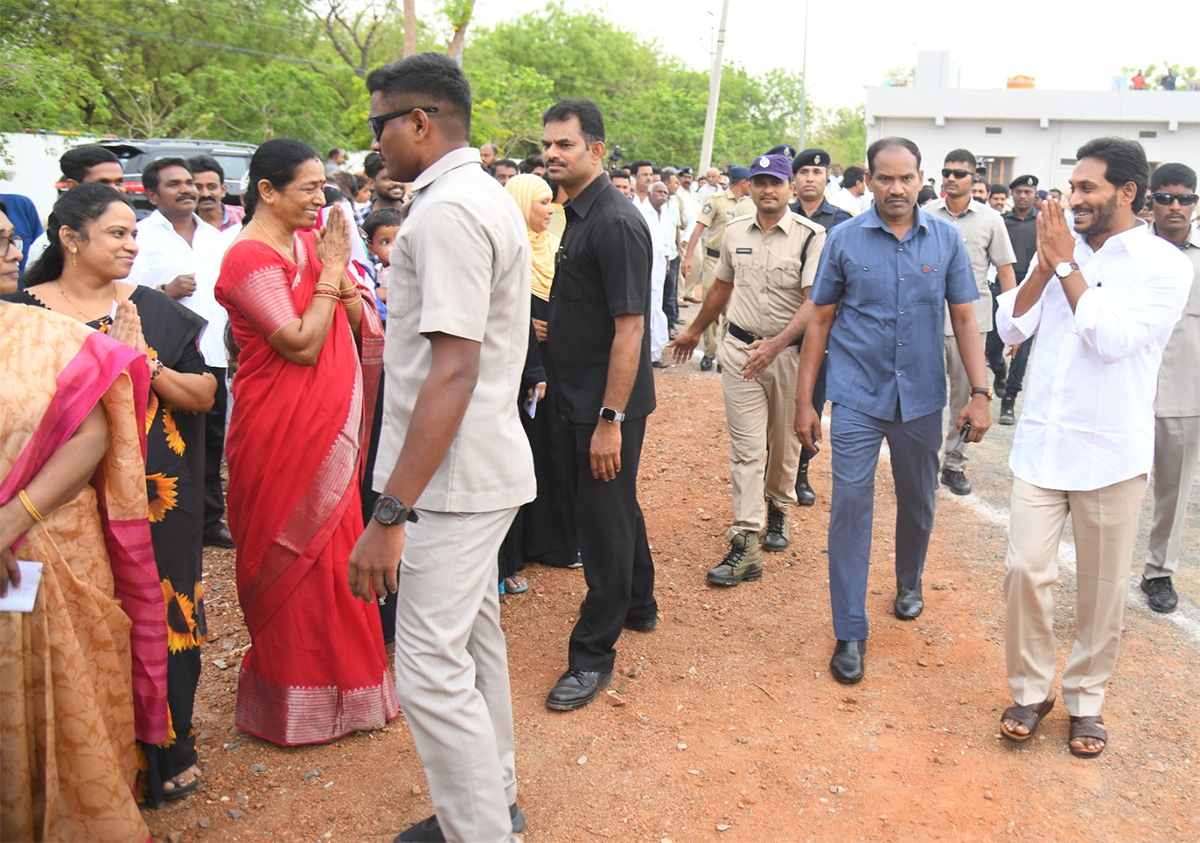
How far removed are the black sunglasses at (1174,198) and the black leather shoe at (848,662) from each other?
109 inches

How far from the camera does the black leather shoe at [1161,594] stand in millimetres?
4828

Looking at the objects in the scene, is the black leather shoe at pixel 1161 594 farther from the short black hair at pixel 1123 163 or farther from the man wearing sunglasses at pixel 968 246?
the short black hair at pixel 1123 163

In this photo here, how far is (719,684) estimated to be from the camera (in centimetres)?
404

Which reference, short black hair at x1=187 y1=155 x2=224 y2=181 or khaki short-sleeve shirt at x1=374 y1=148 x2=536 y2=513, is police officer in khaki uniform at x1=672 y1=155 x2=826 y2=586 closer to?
khaki short-sleeve shirt at x1=374 y1=148 x2=536 y2=513

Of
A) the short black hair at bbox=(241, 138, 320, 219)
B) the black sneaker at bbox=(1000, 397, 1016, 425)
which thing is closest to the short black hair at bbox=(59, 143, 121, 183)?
the short black hair at bbox=(241, 138, 320, 219)

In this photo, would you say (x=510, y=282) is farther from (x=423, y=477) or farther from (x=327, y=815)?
(x=327, y=815)

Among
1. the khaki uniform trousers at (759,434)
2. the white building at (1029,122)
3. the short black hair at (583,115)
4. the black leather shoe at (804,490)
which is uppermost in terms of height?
the white building at (1029,122)

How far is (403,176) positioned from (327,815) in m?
2.01

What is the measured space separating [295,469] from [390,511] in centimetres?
121

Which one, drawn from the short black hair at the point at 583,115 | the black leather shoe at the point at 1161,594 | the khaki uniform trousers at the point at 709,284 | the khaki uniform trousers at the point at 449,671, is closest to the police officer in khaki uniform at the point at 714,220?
the khaki uniform trousers at the point at 709,284

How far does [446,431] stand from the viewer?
96.7 inches

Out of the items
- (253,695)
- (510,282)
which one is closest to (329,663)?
(253,695)

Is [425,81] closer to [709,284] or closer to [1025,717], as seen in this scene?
[1025,717]

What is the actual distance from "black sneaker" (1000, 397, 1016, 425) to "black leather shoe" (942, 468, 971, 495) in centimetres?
211
